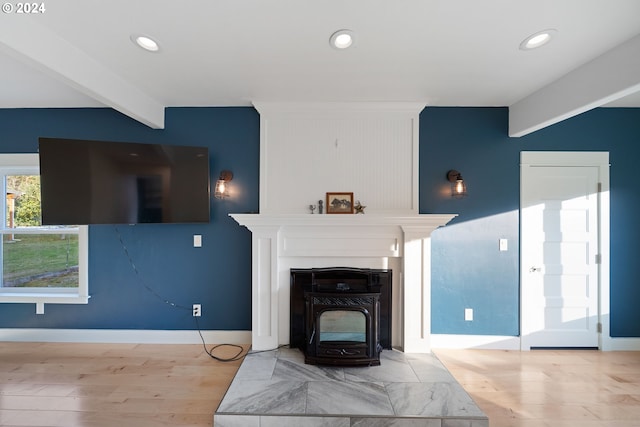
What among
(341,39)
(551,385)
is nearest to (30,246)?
(341,39)

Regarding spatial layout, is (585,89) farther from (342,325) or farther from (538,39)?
(342,325)

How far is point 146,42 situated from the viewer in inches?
74.7

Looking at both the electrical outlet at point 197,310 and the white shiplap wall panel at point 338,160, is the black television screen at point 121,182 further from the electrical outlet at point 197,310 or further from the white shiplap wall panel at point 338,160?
the electrical outlet at point 197,310

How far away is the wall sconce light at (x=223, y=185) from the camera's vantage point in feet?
9.53

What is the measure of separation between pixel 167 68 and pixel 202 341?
2524 mm

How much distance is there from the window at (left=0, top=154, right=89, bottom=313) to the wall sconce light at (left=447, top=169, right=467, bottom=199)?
3.88 m

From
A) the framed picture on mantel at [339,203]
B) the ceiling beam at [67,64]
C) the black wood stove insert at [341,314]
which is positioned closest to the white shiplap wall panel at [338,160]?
the framed picture on mantel at [339,203]

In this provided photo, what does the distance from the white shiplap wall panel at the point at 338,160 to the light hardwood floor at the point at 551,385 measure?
1.53m

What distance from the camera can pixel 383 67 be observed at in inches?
85.8

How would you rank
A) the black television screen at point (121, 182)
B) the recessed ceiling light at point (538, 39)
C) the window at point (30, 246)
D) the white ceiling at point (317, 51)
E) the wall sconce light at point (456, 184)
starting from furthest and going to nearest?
the window at point (30, 246), the wall sconce light at point (456, 184), the black television screen at point (121, 182), the recessed ceiling light at point (538, 39), the white ceiling at point (317, 51)

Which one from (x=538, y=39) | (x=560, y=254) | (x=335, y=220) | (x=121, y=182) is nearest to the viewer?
(x=538, y=39)

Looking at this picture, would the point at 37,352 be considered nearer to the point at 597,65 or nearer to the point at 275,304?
the point at 275,304

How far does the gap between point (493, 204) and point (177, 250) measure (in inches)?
127

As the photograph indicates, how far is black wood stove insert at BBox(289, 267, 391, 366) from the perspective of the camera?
2482 mm
